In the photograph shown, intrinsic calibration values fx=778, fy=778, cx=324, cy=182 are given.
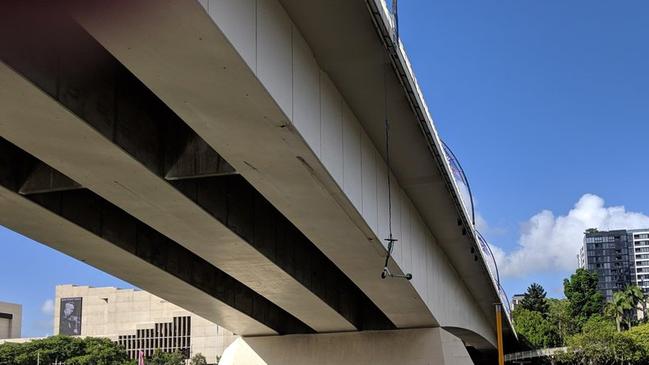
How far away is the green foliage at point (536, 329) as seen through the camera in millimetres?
93750

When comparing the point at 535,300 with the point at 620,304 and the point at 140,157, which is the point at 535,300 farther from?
the point at 140,157

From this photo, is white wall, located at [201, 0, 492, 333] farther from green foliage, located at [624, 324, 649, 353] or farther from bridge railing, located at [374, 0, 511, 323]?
green foliage, located at [624, 324, 649, 353]

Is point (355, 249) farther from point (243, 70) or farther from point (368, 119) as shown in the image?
point (243, 70)

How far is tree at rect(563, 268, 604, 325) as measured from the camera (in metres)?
115

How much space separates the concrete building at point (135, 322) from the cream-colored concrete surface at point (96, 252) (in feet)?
310

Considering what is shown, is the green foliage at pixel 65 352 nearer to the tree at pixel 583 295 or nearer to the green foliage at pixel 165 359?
the green foliage at pixel 165 359

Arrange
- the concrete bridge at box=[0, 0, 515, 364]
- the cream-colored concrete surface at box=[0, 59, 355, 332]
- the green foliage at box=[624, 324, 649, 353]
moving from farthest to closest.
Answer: the green foliage at box=[624, 324, 649, 353] → the cream-colored concrete surface at box=[0, 59, 355, 332] → the concrete bridge at box=[0, 0, 515, 364]

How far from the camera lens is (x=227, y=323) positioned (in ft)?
91.0

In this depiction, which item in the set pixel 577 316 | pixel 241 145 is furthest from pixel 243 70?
pixel 577 316

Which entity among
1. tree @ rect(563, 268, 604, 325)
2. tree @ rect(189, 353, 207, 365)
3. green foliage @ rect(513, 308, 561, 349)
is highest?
tree @ rect(563, 268, 604, 325)

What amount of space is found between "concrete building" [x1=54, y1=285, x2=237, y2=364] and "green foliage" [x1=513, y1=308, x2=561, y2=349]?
43102 millimetres

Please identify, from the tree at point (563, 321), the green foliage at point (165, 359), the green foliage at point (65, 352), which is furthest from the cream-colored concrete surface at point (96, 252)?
the green foliage at point (165, 359)

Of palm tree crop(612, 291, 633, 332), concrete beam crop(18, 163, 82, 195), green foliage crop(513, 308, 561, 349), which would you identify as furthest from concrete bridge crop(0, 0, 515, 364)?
palm tree crop(612, 291, 633, 332)

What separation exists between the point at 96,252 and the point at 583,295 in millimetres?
111344
